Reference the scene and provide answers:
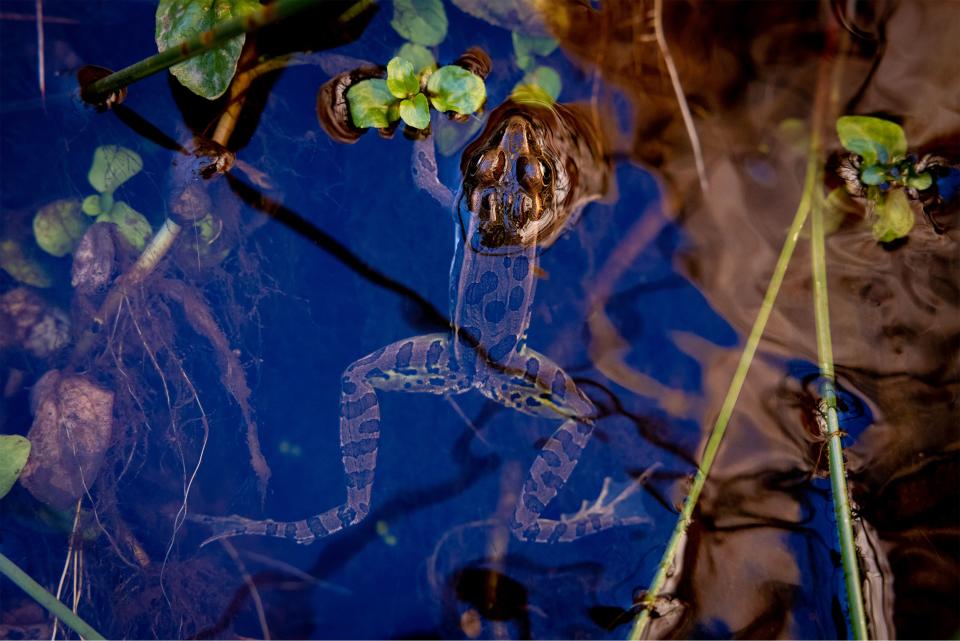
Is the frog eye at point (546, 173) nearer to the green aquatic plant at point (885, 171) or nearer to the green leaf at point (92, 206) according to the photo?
the green aquatic plant at point (885, 171)

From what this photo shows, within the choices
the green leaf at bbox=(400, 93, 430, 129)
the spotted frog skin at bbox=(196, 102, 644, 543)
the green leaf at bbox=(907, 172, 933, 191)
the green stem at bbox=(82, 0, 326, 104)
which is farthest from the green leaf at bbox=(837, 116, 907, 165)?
the green stem at bbox=(82, 0, 326, 104)

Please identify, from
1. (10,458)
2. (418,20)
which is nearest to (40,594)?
(10,458)

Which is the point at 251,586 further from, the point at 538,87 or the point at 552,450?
the point at 538,87

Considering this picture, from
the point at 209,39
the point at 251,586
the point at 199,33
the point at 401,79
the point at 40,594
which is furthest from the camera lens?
the point at 251,586

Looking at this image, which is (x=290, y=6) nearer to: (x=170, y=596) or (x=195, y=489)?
(x=195, y=489)

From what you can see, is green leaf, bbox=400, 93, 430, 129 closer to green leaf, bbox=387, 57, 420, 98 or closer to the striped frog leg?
green leaf, bbox=387, 57, 420, 98
